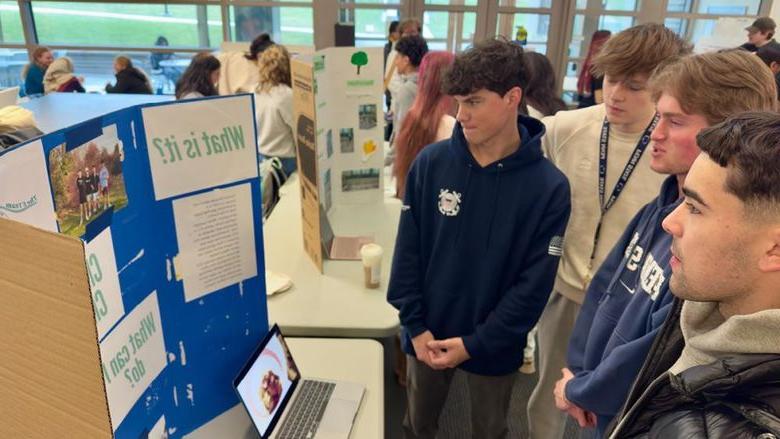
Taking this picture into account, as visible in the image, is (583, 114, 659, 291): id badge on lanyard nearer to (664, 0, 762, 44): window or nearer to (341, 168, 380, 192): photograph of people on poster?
(341, 168, 380, 192): photograph of people on poster

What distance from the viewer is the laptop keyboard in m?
1.28

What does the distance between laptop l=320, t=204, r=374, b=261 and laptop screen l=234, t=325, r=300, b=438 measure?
74cm

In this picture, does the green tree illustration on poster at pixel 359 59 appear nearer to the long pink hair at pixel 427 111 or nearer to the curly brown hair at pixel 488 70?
the long pink hair at pixel 427 111

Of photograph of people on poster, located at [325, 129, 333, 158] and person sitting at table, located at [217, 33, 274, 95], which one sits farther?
person sitting at table, located at [217, 33, 274, 95]

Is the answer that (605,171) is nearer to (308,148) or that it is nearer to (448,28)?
(308,148)

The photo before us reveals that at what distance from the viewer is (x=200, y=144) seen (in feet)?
3.56

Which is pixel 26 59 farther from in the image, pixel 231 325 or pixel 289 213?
pixel 231 325

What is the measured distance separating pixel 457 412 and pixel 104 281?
1.94m

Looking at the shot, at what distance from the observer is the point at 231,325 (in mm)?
1259

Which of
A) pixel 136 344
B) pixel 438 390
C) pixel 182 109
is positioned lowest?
pixel 438 390

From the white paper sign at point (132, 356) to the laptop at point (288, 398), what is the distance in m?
0.22

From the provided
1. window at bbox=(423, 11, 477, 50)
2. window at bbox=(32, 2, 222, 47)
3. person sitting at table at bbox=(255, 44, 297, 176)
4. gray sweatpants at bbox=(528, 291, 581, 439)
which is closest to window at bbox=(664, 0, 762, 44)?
window at bbox=(423, 11, 477, 50)

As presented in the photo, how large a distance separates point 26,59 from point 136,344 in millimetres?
9347

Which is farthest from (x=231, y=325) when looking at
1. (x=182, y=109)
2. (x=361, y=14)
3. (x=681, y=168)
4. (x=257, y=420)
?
(x=361, y=14)
